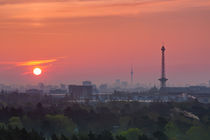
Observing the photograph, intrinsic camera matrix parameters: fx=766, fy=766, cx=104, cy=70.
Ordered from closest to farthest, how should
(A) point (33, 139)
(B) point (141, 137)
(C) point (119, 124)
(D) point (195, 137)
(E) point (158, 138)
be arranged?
(A) point (33, 139) < (B) point (141, 137) < (E) point (158, 138) < (D) point (195, 137) < (C) point (119, 124)

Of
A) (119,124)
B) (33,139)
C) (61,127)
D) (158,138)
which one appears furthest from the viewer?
(119,124)

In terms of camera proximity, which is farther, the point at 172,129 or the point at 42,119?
the point at 42,119

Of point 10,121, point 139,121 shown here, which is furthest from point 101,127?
point 10,121

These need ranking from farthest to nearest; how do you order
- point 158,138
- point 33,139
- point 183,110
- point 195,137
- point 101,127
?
point 183,110, point 101,127, point 195,137, point 158,138, point 33,139

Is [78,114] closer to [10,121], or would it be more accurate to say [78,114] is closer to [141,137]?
[10,121]

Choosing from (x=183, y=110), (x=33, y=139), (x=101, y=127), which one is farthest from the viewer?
(x=183, y=110)

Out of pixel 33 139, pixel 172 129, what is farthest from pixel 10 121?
pixel 33 139

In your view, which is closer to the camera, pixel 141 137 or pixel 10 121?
pixel 141 137

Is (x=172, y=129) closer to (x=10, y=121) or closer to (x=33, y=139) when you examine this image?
(x=10, y=121)
